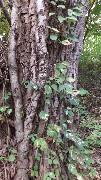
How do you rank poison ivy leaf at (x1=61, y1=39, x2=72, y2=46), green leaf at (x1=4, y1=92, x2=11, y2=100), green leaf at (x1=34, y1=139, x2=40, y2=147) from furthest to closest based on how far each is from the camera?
green leaf at (x1=4, y1=92, x2=11, y2=100)
poison ivy leaf at (x1=61, y1=39, x2=72, y2=46)
green leaf at (x1=34, y1=139, x2=40, y2=147)

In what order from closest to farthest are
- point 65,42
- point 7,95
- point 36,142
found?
point 36,142 < point 65,42 < point 7,95

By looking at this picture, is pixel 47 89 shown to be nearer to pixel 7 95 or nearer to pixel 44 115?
pixel 44 115

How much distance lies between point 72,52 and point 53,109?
0.59m

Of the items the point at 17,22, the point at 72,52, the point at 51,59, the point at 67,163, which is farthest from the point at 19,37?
the point at 67,163

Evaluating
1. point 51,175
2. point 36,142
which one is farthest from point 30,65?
point 51,175

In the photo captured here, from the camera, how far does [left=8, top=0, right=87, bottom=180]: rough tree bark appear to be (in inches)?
82.4

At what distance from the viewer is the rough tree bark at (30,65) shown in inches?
82.4

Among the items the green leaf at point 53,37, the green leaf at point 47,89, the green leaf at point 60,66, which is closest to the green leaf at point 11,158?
the green leaf at point 47,89

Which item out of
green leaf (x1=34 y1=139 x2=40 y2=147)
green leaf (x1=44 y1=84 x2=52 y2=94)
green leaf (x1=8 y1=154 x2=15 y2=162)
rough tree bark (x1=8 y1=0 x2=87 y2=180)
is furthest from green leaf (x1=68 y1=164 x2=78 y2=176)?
green leaf (x1=44 y1=84 x2=52 y2=94)

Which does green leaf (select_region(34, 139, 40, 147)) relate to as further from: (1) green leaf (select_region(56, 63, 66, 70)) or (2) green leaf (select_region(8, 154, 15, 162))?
(1) green leaf (select_region(56, 63, 66, 70))

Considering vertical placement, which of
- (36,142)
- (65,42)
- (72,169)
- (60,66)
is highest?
(65,42)

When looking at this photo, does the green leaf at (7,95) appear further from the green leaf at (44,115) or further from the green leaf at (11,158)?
the green leaf at (11,158)

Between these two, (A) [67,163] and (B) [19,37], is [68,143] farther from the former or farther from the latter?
(B) [19,37]

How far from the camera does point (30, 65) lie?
2160mm
